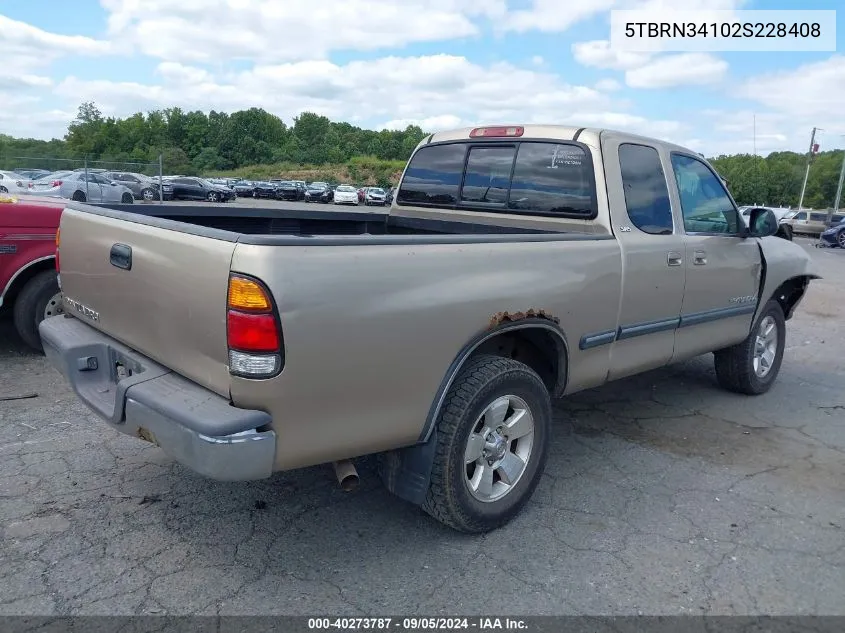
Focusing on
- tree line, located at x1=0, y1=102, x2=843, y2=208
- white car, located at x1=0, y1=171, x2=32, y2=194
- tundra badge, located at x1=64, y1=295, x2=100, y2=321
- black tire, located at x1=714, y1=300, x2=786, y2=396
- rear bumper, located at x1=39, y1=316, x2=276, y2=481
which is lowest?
black tire, located at x1=714, y1=300, x2=786, y2=396

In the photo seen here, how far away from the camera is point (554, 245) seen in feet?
11.0

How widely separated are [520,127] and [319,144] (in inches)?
4350

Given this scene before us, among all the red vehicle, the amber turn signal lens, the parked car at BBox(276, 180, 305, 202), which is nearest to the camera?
the amber turn signal lens

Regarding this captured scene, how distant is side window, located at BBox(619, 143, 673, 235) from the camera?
4043 mm

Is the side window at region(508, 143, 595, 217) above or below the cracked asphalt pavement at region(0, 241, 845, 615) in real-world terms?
above

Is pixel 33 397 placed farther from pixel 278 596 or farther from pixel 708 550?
pixel 708 550

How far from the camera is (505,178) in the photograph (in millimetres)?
4441

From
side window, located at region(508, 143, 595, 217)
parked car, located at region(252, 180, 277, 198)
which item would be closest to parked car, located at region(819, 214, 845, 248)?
side window, located at region(508, 143, 595, 217)

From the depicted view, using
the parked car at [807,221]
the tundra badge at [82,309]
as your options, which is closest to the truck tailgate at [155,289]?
the tundra badge at [82,309]

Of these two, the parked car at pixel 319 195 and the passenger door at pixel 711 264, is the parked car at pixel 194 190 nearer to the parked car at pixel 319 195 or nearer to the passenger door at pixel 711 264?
the parked car at pixel 319 195

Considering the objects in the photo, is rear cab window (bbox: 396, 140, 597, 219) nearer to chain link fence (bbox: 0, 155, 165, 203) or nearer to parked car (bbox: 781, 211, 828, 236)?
chain link fence (bbox: 0, 155, 165, 203)

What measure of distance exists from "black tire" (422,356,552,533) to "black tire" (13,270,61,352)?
4.05 metres

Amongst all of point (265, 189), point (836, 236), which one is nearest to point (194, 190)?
point (265, 189)

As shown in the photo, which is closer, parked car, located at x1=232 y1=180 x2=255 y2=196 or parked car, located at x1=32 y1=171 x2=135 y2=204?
parked car, located at x1=32 y1=171 x2=135 y2=204
